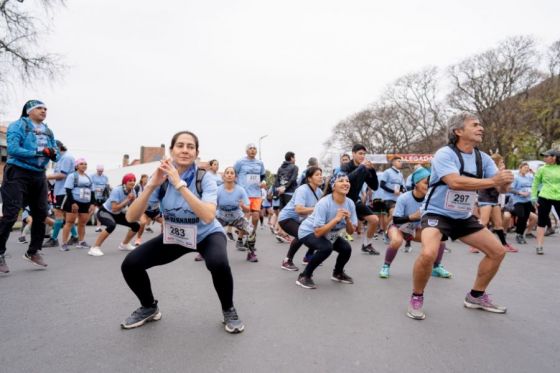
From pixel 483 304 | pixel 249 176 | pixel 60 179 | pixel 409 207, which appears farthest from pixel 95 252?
pixel 483 304

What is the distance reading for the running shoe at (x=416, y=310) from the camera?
134 inches

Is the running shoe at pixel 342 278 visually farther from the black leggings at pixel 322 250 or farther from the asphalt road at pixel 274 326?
the asphalt road at pixel 274 326

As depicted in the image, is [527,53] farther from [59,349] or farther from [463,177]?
[59,349]

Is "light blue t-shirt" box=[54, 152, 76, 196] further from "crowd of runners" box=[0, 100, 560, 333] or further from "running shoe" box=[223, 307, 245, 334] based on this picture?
"running shoe" box=[223, 307, 245, 334]

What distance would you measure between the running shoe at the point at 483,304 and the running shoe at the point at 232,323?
7.81ft

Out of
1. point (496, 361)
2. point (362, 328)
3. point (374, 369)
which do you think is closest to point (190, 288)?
point (362, 328)

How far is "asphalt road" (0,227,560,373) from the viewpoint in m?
2.50

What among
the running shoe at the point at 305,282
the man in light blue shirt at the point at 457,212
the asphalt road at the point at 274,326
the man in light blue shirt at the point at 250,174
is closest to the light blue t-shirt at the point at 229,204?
the asphalt road at the point at 274,326

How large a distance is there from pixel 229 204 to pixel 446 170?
3.89 m

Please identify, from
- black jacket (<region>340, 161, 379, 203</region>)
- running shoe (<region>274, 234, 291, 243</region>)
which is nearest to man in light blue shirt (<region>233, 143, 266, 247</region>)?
running shoe (<region>274, 234, 291, 243</region>)

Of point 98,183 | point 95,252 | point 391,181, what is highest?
point 391,181

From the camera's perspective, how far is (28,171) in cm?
478

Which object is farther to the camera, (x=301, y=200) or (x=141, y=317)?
(x=301, y=200)

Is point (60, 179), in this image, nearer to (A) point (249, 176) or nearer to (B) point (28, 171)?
(B) point (28, 171)
